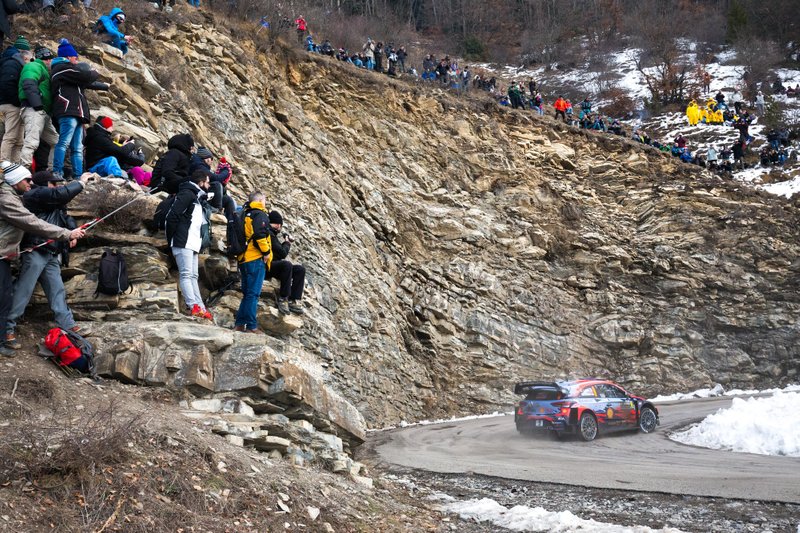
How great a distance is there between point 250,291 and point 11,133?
472 centimetres

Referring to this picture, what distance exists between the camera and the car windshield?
40.7ft

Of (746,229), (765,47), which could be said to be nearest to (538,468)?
(746,229)

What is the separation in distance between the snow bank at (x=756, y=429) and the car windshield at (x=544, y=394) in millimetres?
Result: 2488

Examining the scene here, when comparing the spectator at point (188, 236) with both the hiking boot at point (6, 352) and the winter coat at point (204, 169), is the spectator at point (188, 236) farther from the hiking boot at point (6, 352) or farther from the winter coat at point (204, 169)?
the hiking boot at point (6, 352)

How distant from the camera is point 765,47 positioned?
4806 cm

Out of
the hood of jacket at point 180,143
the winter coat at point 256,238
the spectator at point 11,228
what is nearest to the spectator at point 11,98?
the hood of jacket at point 180,143

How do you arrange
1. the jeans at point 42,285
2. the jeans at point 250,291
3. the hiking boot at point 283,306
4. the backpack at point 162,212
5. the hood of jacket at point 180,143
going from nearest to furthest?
the jeans at point 42,285 < the backpack at point 162,212 < the jeans at point 250,291 < the hood of jacket at point 180,143 < the hiking boot at point 283,306

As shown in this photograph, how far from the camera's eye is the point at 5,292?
7.02 meters

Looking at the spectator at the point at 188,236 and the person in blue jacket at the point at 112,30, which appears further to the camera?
the person in blue jacket at the point at 112,30

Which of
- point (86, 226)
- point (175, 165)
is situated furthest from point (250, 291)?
point (175, 165)

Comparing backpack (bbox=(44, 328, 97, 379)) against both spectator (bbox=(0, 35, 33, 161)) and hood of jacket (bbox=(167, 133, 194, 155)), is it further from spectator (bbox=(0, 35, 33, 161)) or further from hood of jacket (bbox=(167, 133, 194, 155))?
spectator (bbox=(0, 35, 33, 161))

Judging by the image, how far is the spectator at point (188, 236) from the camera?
29.3ft

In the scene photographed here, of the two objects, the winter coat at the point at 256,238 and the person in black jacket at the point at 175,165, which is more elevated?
the person in black jacket at the point at 175,165

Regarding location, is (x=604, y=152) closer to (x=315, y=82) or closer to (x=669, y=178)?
(x=669, y=178)
